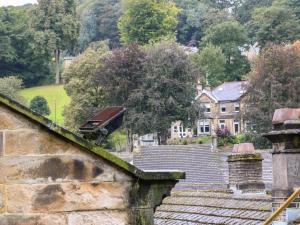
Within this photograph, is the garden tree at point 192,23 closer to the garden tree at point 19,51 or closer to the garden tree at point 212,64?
the garden tree at point 212,64

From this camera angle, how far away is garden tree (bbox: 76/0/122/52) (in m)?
162

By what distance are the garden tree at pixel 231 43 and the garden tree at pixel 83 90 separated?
3232cm

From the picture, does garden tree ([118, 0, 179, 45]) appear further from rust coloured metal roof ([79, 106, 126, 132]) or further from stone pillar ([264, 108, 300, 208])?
rust coloured metal roof ([79, 106, 126, 132])

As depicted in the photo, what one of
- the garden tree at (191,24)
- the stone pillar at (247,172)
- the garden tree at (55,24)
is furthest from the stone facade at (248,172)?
the garden tree at (191,24)

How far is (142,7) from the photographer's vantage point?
125 meters

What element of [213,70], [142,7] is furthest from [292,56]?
[142,7]

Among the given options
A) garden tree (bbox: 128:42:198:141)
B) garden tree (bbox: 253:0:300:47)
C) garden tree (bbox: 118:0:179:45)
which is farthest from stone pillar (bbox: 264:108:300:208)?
garden tree (bbox: 118:0:179:45)

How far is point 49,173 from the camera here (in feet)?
20.9

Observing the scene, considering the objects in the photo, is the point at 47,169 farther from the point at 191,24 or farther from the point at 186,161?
the point at 191,24

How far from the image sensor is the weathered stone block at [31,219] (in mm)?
6359

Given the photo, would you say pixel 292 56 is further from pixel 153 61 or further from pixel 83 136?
pixel 83 136

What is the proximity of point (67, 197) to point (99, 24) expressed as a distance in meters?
160

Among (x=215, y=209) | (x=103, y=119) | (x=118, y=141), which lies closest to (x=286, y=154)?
(x=215, y=209)

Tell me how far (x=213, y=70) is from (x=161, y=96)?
33.8 meters
